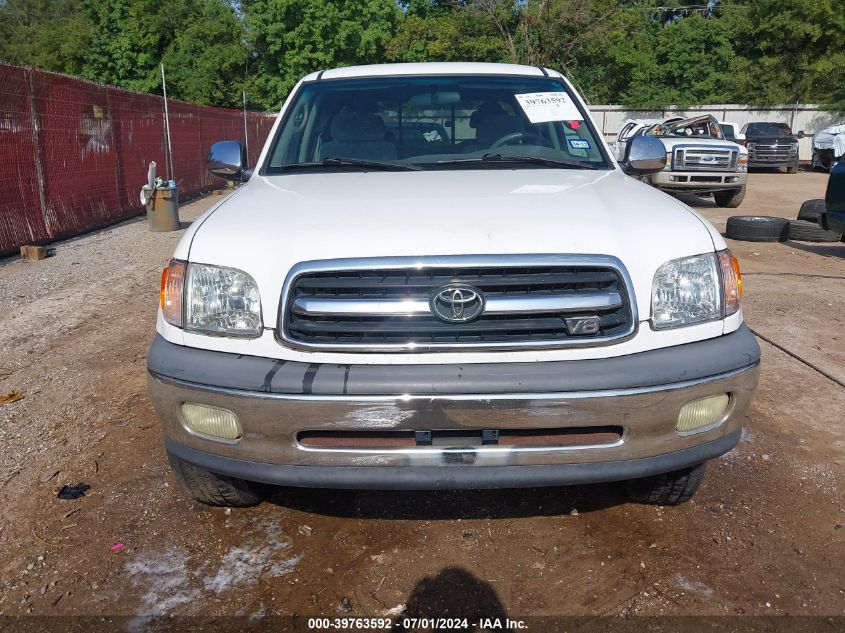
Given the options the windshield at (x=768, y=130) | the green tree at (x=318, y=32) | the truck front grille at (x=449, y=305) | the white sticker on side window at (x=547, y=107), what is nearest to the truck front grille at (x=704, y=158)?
the white sticker on side window at (x=547, y=107)

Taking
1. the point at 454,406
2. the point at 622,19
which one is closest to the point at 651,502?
the point at 454,406

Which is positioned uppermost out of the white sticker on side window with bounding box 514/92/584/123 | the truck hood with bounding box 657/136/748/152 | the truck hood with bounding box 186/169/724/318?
the white sticker on side window with bounding box 514/92/584/123

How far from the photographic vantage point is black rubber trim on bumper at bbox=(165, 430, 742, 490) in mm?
2375

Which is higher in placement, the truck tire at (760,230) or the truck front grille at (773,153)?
the truck front grille at (773,153)

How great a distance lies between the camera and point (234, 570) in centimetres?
269

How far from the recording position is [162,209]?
36.7ft

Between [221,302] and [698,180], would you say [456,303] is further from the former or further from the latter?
[698,180]

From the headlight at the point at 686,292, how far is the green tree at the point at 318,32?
34.5 meters

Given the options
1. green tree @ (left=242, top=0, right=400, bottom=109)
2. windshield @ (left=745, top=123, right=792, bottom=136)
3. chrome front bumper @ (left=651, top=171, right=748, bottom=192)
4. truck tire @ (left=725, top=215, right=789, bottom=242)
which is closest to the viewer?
truck tire @ (left=725, top=215, right=789, bottom=242)

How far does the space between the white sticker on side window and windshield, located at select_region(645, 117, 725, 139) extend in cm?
1361

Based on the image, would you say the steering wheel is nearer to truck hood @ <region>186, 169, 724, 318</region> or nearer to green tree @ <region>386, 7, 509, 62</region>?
truck hood @ <region>186, 169, 724, 318</region>

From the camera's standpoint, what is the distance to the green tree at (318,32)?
34531 millimetres

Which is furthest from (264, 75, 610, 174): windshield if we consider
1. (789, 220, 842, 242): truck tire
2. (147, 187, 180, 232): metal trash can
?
(147, 187, 180, 232): metal trash can

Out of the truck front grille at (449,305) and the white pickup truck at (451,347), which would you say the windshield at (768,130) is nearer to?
the white pickup truck at (451,347)
